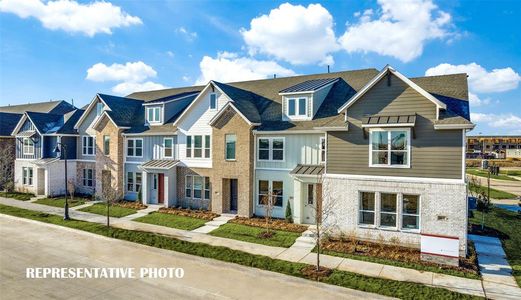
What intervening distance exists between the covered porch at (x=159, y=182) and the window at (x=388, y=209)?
54.0ft

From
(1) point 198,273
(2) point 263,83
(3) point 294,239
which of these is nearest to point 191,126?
(2) point 263,83

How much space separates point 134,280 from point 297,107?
15526 millimetres

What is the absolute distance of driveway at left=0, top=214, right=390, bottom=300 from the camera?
11367 millimetres

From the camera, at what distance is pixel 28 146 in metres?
35.0

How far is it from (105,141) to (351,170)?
23.5 m

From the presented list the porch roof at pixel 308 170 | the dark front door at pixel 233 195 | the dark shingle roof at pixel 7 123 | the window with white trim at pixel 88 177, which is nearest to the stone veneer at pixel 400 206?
the porch roof at pixel 308 170

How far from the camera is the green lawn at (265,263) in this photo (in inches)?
446

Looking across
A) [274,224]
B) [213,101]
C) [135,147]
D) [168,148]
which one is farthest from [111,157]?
[274,224]

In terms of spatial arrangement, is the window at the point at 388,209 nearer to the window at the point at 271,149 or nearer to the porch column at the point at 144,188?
the window at the point at 271,149

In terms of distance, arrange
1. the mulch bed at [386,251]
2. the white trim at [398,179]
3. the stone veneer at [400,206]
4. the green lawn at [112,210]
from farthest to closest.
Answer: the green lawn at [112,210], the white trim at [398,179], the stone veneer at [400,206], the mulch bed at [386,251]

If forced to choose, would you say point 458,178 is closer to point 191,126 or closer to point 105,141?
point 191,126

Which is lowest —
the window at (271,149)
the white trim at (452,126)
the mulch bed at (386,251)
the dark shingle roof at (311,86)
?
the mulch bed at (386,251)

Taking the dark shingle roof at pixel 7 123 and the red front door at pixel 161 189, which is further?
the dark shingle roof at pixel 7 123

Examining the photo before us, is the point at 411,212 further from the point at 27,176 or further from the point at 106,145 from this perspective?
the point at 27,176
